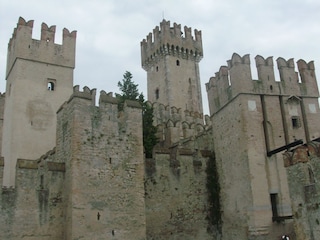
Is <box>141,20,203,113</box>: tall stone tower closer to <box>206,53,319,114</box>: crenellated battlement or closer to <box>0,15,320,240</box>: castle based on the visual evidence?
<box>0,15,320,240</box>: castle

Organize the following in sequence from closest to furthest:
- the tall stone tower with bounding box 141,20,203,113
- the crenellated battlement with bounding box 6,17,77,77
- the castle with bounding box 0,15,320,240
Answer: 1. the castle with bounding box 0,15,320,240
2. the crenellated battlement with bounding box 6,17,77,77
3. the tall stone tower with bounding box 141,20,203,113

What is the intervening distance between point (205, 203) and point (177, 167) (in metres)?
2.35

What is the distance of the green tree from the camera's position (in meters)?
23.3

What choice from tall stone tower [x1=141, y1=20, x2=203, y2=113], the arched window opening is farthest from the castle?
tall stone tower [x1=141, y1=20, x2=203, y2=113]

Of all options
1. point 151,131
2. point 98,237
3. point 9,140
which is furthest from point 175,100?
point 98,237

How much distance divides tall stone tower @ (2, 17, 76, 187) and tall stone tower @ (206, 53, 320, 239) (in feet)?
33.2

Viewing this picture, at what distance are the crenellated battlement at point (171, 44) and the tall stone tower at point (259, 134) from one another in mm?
24975

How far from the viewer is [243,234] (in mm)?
17406

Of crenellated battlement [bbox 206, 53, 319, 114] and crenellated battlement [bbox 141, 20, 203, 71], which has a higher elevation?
crenellated battlement [bbox 141, 20, 203, 71]

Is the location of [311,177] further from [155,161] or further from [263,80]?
[155,161]

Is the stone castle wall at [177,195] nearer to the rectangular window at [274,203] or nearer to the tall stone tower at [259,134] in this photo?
the tall stone tower at [259,134]

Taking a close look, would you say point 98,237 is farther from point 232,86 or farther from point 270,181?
point 232,86

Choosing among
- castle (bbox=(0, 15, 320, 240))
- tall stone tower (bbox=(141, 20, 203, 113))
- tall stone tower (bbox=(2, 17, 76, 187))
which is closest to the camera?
castle (bbox=(0, 15, 320, 240))

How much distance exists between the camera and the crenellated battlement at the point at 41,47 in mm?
24734
